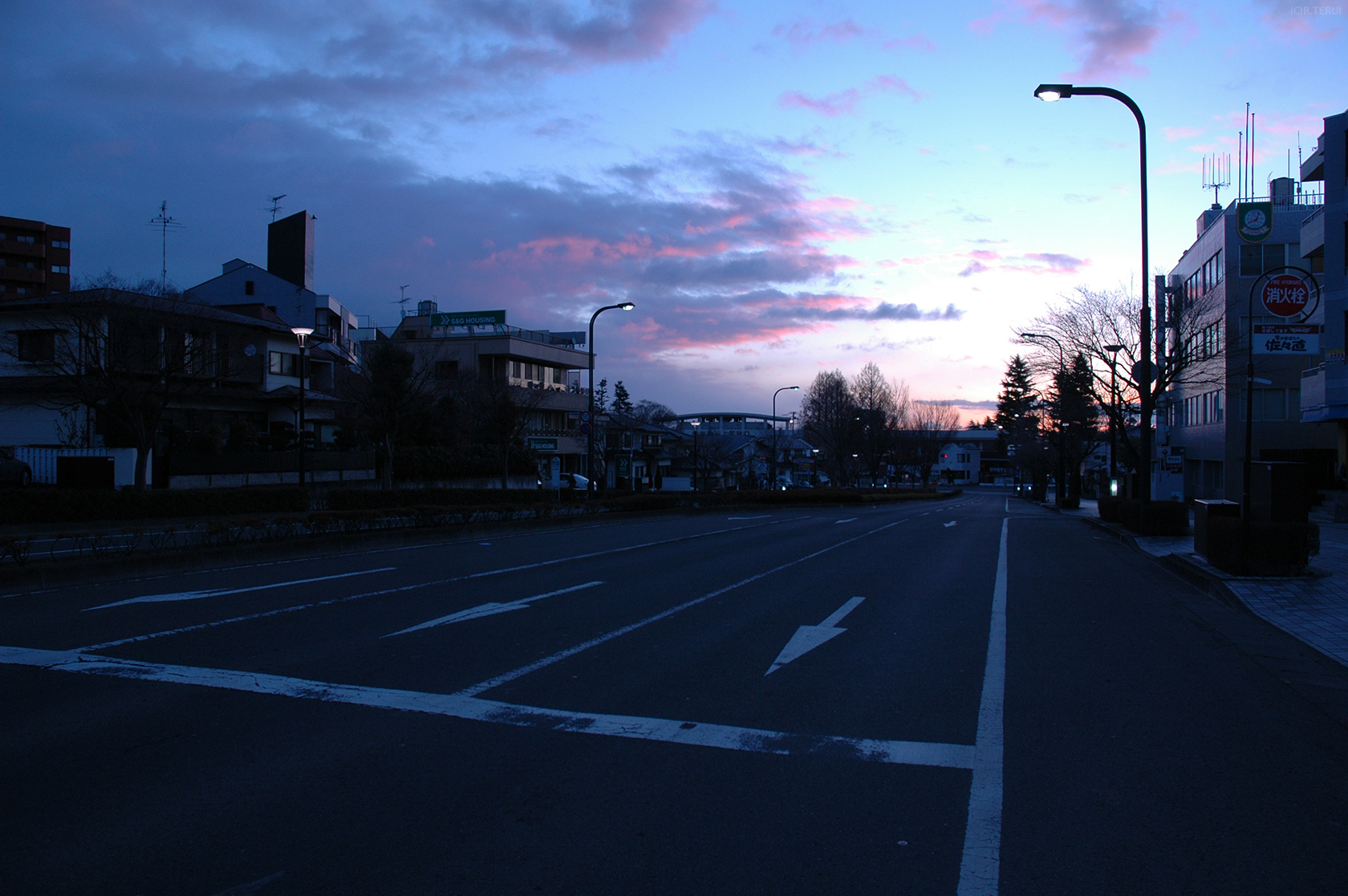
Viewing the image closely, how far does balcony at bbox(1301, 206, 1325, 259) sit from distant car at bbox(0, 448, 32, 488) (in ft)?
154

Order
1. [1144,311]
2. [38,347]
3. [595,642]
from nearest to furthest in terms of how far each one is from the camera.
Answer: [595,642]
[1144,311]
[38,347]

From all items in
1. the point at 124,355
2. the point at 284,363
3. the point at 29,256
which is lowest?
the point at 124,355

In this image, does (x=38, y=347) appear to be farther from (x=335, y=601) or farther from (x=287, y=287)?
(x=335, y=601)

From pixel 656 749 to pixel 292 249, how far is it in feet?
203

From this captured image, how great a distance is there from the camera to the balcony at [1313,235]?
32.6 meters

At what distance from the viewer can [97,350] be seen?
1094 inches

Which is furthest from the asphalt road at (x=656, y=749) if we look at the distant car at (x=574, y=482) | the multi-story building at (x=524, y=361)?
the multi-story building at (x=524, y=361)

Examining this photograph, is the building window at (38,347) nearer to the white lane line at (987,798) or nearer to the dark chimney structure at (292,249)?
the dark chimney structure at (292,249)

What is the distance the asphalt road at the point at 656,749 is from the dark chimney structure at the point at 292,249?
5286 centimetres

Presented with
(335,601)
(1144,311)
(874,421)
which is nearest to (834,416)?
(874,421)

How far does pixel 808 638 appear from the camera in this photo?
886cm

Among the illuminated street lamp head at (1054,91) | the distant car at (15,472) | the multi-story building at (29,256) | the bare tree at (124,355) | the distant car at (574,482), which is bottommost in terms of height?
the distant car at (574,482)

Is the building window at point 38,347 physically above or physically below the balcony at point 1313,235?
below

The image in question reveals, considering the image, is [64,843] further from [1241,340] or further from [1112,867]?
[1241,340]
